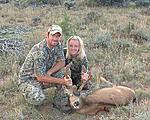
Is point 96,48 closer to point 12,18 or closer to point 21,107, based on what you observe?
point 21,107

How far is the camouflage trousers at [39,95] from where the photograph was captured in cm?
675

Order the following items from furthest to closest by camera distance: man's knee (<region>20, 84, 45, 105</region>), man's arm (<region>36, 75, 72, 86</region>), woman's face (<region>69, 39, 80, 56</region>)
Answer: woman's face (<region>69, 39, 80, 56</region>)
man's knee (<region>20, 84, 45, 105</region>)
man's arm (<region>36, 75, 72, 86</region>)

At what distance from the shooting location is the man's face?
670cm

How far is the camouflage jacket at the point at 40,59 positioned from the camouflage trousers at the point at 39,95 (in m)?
0.15

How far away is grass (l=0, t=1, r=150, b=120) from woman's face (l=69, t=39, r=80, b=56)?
0.89 meters

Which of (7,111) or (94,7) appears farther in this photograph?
(94,7)

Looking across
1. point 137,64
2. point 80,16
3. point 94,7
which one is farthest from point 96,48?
point 94,7

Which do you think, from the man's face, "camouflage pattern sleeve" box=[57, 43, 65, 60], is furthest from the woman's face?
the man's face

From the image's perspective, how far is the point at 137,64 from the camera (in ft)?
29.5

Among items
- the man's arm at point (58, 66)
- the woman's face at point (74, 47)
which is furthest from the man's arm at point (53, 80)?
the woman's face at point (74, 47)

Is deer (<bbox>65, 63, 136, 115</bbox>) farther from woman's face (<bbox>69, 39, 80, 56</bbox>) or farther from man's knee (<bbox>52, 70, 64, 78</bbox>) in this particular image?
woman's face (<bbox>69, 39, 80, 56</bbox>)

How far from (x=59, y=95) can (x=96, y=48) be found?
3.66m

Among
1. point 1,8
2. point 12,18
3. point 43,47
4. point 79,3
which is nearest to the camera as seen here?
point 43,47

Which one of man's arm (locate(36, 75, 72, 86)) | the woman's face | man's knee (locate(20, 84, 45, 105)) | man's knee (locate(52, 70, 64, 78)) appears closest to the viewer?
man's arm (locate(36, 75, 72, 86))
